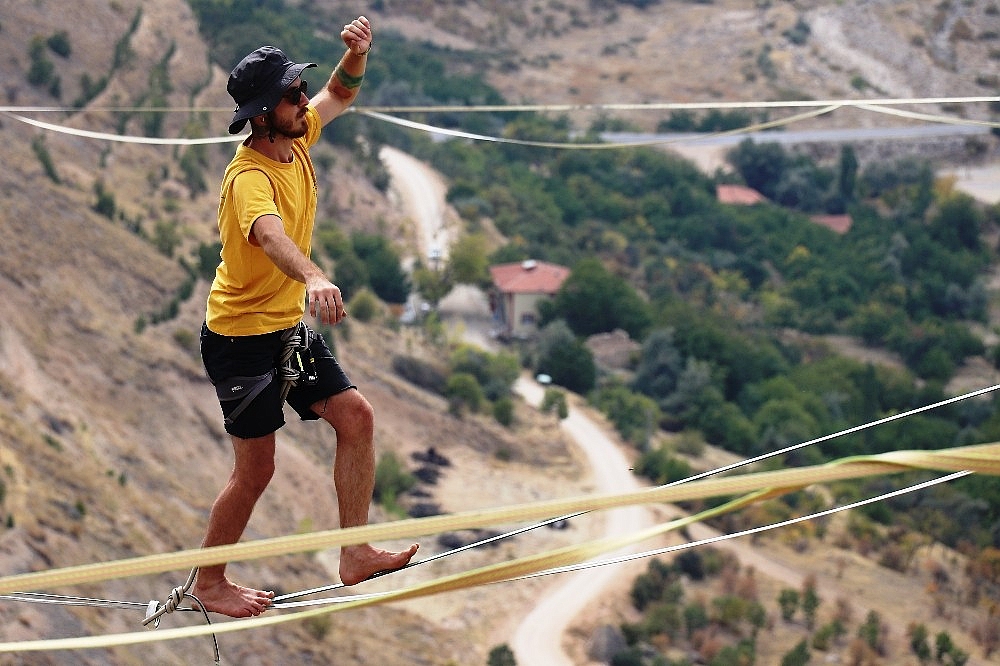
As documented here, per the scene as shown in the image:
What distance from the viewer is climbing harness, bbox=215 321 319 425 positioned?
271 inches

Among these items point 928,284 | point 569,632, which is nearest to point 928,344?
point 928,284

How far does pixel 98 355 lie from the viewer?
125 ft

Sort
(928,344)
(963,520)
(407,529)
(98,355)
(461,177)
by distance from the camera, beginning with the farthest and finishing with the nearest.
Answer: (461,177) → (928,344) → (963,520) → (98,355) → (407,529)

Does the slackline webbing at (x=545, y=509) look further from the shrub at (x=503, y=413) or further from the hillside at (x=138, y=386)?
the shrub at (x=503, y=413)

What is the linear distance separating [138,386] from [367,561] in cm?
3191

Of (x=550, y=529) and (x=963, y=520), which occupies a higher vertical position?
(x=550, y=529)

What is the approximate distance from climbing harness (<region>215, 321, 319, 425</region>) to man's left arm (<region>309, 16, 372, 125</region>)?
1123 millimetres

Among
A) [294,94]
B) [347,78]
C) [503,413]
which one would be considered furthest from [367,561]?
[503,413]

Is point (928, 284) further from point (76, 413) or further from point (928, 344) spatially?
point (76, 413)

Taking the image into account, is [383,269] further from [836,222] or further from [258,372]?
[258,372]

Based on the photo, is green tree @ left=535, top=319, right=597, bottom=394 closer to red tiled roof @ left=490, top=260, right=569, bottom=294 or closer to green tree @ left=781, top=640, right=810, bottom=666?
red tiled roof @ left=490, top=260, right=569, bottom=294

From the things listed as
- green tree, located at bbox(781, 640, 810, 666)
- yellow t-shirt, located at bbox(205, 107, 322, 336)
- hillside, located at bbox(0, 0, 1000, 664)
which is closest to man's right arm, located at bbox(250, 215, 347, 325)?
yellow t-shirt, located at bbox(205, 107, 322, 336)

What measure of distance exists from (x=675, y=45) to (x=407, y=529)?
105 m

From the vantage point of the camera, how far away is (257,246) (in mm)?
6609
